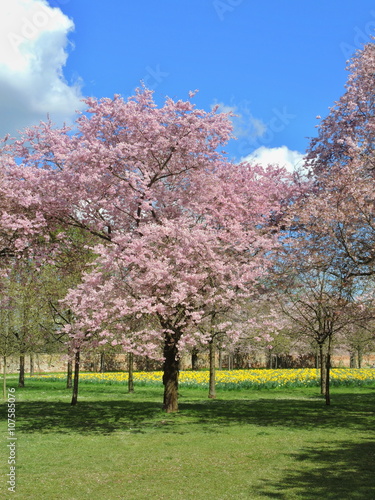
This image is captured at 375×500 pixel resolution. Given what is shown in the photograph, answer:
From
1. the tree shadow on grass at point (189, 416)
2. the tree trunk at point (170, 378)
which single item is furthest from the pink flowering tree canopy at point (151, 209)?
the tree shadow on grass at point (189, 416)

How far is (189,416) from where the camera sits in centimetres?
1633

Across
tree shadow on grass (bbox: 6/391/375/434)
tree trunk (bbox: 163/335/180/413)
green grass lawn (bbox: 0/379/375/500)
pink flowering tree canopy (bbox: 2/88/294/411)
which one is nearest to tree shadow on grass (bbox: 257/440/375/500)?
green grass lawn (bbox: 0/379/375/500)

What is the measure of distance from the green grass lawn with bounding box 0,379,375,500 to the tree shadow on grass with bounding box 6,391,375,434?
35mm

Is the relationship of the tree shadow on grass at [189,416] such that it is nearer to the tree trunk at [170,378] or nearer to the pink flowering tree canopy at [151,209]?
the tree trunk at [170,378]

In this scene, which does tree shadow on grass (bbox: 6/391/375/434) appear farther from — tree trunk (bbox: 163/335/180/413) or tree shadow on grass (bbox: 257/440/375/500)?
tree shadow on grass (bbox: 257/440/375/500)

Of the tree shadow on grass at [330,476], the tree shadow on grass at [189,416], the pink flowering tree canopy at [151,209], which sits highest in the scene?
the pink flowering tree canopy at [151,209]

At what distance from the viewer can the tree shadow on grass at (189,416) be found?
14.8 meters

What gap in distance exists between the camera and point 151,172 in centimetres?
1734

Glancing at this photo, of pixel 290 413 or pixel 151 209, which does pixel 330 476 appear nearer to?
pixel 290 413

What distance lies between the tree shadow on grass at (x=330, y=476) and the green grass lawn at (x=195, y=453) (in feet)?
0.06

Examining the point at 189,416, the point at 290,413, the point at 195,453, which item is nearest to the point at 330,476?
the point at 195,453

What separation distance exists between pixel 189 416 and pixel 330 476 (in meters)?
7.74

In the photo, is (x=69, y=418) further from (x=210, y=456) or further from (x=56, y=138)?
(x=56, y=138)

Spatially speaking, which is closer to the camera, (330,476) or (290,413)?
(330,476)
